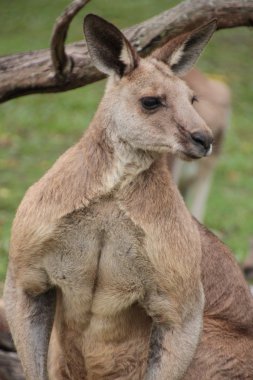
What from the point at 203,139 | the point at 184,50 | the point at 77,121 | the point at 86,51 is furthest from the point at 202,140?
the point at 77,121

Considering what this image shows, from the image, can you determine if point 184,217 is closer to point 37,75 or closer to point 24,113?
point 37,75

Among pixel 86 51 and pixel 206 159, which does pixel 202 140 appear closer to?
pixel 86 51

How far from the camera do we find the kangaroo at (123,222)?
15.8ft

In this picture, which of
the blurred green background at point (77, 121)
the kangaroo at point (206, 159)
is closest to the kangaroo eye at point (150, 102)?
the blurred green background at point (77, 121)

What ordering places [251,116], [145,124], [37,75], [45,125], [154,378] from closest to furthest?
[145,124]
[154,378]
[37,75]
[45,125]
[251,116]

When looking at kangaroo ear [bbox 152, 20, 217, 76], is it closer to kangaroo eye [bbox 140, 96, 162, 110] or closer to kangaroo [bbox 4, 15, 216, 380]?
kangaroo [bbox 4, 15, 216, 380]

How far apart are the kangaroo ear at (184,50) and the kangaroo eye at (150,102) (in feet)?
1.01

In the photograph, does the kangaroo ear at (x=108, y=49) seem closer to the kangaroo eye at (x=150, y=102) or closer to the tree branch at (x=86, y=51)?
the kangaroo eye at (x=150, y=102)

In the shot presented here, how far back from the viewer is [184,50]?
509 cm

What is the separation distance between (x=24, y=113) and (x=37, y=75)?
8.23m

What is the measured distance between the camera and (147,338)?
5246 millimetres

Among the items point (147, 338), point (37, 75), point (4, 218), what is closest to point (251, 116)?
point (4, 218)

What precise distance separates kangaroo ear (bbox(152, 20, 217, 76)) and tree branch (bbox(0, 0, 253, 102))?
3.89 ft

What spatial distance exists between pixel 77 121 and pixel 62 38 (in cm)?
815
